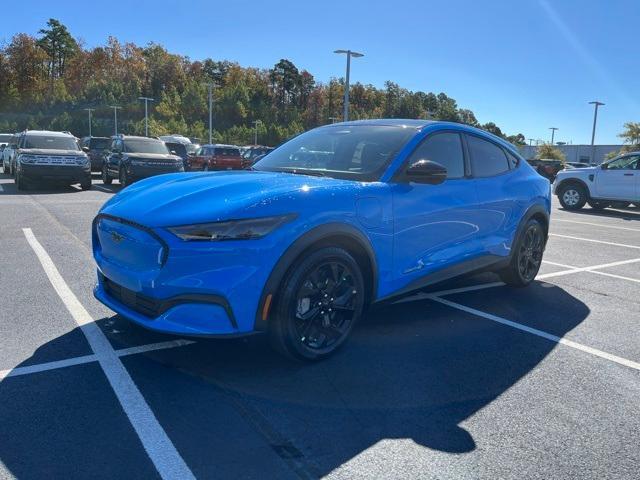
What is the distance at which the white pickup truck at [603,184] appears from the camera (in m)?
14.8

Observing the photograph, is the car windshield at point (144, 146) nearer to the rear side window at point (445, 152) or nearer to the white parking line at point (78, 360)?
the rear side window at point (445, 152)

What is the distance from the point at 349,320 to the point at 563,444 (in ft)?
4.97

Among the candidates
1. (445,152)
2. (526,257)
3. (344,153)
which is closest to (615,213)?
(526,257)

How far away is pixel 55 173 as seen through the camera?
48.6ft

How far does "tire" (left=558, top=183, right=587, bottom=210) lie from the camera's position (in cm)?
1600

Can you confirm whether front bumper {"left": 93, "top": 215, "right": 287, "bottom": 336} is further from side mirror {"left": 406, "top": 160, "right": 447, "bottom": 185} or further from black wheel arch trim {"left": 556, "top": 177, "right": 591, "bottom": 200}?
black wheel arch trim {"left": 556, "top": 177, "right": 591, "bottom": 200}

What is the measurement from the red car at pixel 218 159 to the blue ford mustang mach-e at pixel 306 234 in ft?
74.3

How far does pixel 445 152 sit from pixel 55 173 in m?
13.0

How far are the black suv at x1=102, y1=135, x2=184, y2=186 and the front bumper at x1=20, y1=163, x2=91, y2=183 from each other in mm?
1451

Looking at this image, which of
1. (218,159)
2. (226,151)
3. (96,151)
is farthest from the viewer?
(226,151)

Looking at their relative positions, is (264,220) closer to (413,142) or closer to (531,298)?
(413,142)

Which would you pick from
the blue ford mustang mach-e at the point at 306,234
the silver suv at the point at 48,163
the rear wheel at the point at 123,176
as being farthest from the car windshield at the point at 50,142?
the blue ford mustang mach-e at the point at 306,234

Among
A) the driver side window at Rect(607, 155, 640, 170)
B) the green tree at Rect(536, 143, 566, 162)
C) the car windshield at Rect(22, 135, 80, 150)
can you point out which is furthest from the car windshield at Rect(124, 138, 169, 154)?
the green tree at Rect(536, 143, 566, 162)

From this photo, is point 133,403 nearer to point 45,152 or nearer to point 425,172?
point 425,172
